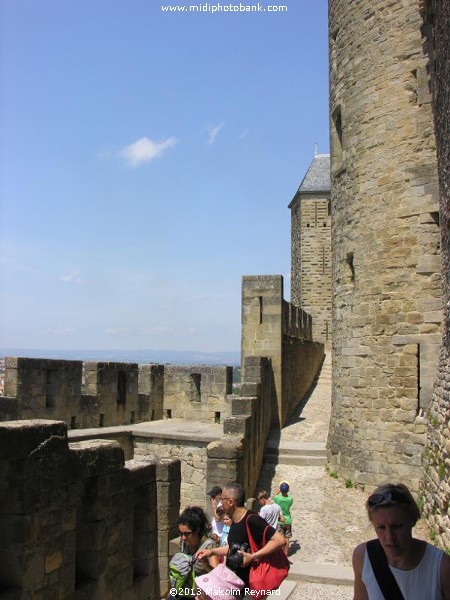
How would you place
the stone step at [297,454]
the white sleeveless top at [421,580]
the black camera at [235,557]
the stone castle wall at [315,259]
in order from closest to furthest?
the white sleeveless top at [421,580]
the black camera at [235,557]
the stone step at [297,454]
the stone castle wall at [315,259]

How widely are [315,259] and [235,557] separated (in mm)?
31456

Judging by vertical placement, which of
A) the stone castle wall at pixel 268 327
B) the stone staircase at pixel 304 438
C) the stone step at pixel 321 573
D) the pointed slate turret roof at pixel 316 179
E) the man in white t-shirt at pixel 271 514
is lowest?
the stone step at pixel 321 573

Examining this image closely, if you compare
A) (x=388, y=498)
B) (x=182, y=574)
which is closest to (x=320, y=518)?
(x=182, y=574)

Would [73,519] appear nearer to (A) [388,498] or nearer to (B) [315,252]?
(A) [388,498]

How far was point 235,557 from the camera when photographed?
4473 millimetres

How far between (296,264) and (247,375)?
24408mm

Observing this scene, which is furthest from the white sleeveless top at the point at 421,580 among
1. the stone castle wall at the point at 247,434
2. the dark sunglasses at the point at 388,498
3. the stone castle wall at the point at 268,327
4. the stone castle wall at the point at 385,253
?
the stone castle wall at the point at 268,327

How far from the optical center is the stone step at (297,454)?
13055 millimetres

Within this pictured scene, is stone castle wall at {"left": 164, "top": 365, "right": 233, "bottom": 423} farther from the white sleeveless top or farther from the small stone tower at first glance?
the small stone tower

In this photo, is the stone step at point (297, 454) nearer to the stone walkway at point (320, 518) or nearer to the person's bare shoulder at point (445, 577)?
the stone walkway at point (320, 518)

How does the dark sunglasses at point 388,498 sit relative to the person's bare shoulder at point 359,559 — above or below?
above

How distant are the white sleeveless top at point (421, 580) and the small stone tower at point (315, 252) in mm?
31210

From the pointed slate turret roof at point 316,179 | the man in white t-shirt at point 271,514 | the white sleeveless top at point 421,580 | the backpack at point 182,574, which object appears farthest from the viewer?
the pointed slate turret roof at point 316,179

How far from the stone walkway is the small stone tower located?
65.5 ft
